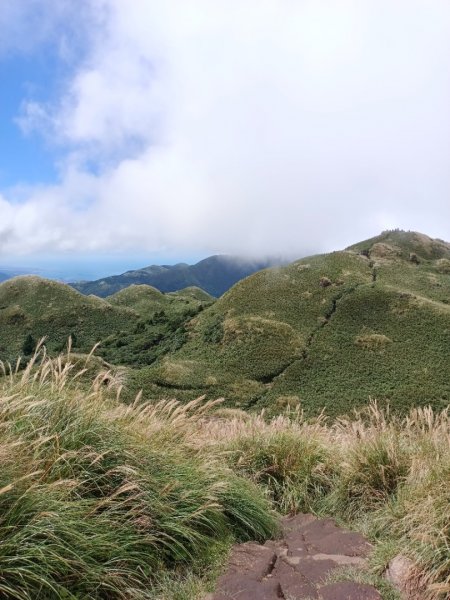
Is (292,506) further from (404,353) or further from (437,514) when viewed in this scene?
(404,353)

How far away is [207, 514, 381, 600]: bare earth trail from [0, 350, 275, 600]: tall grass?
0.35 metres

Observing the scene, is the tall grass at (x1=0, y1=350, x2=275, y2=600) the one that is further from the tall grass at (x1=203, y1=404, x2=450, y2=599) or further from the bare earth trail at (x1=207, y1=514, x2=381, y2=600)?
the tall grass at (x1=203, y1=404, x2=450, y2=599)

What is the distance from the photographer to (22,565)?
3283 millimetres

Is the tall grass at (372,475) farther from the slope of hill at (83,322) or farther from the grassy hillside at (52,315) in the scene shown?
the grassy hillside at (52,315)

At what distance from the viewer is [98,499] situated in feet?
13.2

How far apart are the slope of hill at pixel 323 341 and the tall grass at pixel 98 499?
46567 mm

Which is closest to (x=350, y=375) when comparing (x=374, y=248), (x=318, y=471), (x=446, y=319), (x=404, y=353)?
(x=404, y=353)

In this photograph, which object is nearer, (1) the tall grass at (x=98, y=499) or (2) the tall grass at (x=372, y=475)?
(1) the tall grass at (x=98, y=499)

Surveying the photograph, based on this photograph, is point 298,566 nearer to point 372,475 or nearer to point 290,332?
point 372,475

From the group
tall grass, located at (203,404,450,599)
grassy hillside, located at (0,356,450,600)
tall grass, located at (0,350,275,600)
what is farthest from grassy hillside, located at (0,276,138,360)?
tall grass, located at (0,350,275,600)

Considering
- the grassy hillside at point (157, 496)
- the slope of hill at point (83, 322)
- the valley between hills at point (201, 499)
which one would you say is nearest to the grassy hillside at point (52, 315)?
the slope of hill at point (83, 322)

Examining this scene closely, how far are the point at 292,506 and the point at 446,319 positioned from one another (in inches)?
3024

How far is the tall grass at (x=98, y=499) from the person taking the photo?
339 centimetres

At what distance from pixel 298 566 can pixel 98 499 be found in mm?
1878
